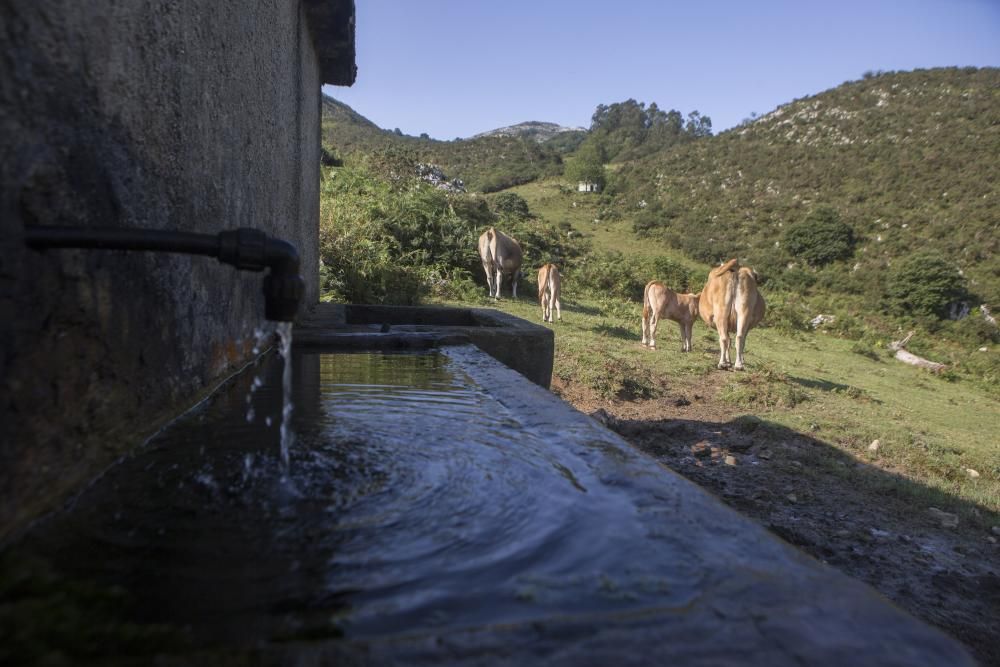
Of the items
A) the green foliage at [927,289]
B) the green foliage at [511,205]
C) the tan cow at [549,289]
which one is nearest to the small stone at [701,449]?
the tan cow at [549,289]

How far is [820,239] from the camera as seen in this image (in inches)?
1289

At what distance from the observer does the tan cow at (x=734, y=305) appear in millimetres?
10359

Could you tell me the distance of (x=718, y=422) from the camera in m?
7.20

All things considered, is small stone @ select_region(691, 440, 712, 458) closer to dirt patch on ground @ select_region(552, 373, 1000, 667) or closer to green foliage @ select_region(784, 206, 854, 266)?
dirt patch on ground @ select_region(552, 373, 1000, 667)

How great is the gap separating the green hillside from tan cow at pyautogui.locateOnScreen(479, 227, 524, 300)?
18.3 meters

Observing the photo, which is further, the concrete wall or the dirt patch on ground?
the dirt patch on ground

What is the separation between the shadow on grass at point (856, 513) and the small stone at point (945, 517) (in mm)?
16

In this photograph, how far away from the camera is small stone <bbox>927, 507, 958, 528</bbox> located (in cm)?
445

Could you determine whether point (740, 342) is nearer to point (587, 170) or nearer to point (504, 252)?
point (504, 252)

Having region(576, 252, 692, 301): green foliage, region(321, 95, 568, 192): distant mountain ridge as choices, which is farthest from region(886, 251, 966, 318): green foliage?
region(321, 95, 568, 192): distant mountain ridge

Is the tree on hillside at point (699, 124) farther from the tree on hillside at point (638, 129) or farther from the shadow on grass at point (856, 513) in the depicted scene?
the shadow on grass at point (856, 513)

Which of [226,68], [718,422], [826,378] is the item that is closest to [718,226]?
[826,378]

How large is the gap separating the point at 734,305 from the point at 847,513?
6.48m

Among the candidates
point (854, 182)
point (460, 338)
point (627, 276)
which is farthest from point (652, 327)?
point (854, 182)
